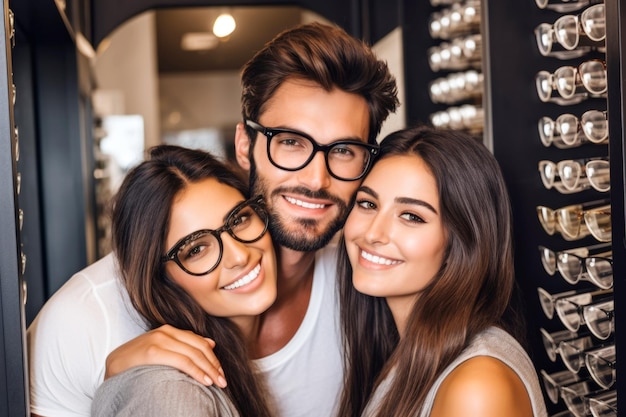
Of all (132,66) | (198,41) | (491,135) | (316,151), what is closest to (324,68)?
(316,151)

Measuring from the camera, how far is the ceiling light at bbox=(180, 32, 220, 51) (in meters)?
7.79

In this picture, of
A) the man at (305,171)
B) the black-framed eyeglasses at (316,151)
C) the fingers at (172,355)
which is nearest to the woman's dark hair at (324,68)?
the man at (305,171)

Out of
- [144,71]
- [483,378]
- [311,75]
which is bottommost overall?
[483,378]

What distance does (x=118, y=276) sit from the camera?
6.28 ft

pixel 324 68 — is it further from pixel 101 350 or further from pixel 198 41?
pixel 198 41

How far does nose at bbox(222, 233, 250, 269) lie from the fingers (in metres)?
0.21

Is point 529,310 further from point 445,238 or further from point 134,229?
point 134,229

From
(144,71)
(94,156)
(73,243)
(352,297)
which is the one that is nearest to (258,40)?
(144,71)

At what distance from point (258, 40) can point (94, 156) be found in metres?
5.42

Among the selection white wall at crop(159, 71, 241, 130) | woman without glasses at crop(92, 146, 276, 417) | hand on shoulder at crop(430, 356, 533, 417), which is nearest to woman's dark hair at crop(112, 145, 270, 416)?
woman without glasses at crop(92, 146, 276, 417)

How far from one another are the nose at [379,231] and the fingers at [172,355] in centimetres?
48

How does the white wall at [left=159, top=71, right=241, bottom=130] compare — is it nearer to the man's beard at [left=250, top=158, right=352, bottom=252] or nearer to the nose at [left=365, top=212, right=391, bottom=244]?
the man's beard at [left=250, top=158, right=352, bottom=252]

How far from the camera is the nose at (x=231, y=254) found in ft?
5.99

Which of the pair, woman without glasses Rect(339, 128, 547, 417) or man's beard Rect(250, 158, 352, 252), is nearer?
woman without glasses Rect(339, 128, 547, 417)
